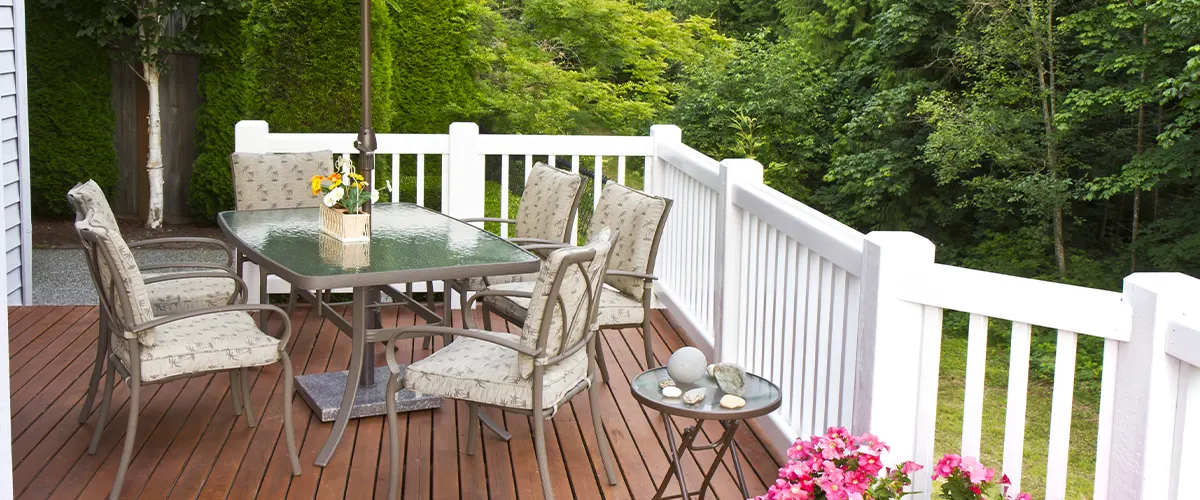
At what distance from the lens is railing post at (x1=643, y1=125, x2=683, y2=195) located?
5.73 m

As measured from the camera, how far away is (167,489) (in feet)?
11.0

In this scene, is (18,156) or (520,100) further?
(520,100)

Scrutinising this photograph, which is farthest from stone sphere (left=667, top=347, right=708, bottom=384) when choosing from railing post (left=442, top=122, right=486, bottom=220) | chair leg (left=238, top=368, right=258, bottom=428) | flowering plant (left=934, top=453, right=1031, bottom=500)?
railing post (left=442, top=122, right=486, bottom=220)

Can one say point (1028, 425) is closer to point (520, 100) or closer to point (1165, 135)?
point (1165, 135)

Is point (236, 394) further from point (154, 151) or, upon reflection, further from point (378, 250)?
point (154, 151)

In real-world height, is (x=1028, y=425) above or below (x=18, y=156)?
below

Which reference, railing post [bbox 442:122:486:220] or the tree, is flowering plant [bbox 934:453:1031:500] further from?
the tree

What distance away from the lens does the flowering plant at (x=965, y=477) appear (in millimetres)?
2188

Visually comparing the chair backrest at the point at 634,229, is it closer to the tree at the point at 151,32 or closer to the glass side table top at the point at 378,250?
the glass side table top at the point at 378,250

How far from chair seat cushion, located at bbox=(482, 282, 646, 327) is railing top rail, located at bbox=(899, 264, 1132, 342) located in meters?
1.67

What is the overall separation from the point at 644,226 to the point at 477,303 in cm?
211

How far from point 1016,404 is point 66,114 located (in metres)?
9.14

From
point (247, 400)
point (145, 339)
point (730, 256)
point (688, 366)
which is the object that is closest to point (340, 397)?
point (247, 400)

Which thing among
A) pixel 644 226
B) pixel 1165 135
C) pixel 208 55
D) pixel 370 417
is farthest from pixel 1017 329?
pixel 1165 135
